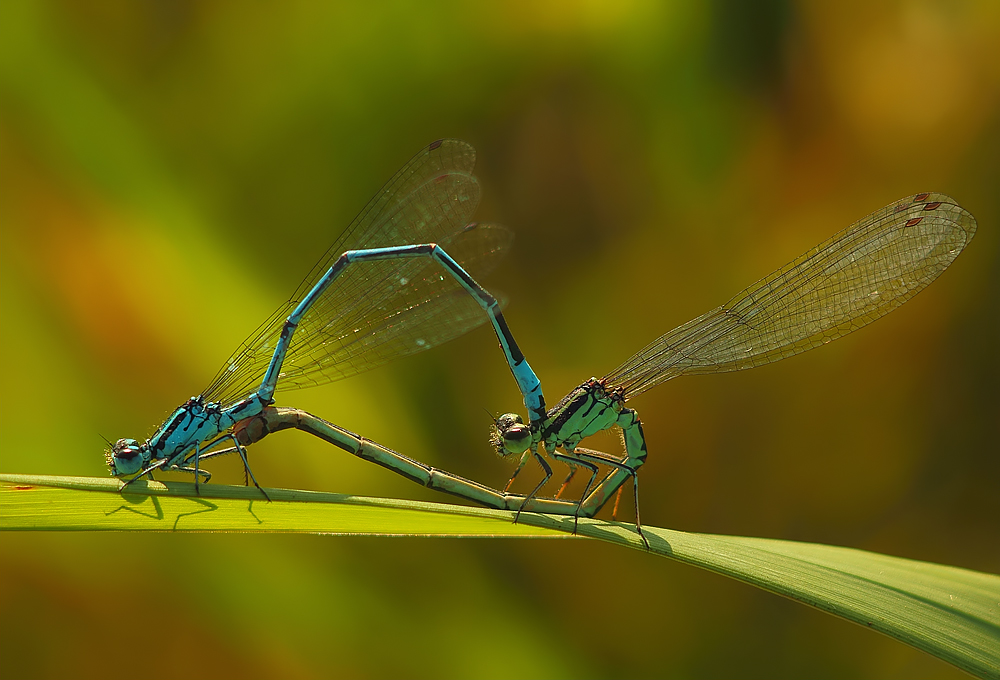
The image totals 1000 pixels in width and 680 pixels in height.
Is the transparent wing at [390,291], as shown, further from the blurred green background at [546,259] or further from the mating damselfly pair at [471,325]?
the blurred green background at [546,259]

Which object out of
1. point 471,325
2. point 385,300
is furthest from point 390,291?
point 471,325

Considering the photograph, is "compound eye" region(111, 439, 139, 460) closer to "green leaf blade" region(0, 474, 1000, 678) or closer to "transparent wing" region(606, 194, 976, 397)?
"green leaf blade" region(0, 474, 1000, 678)

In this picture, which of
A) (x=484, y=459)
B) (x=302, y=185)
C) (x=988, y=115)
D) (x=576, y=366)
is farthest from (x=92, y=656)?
(x=988, y=115)

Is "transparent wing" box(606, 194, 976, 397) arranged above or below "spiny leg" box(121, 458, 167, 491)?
above

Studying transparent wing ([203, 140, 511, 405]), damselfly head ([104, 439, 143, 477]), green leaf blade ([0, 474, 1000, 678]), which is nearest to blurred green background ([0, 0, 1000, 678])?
transparent wing ([203, 140, 511, 405])

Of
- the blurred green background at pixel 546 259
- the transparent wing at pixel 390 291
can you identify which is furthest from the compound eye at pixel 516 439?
the transparent wing at pixel 390 291
